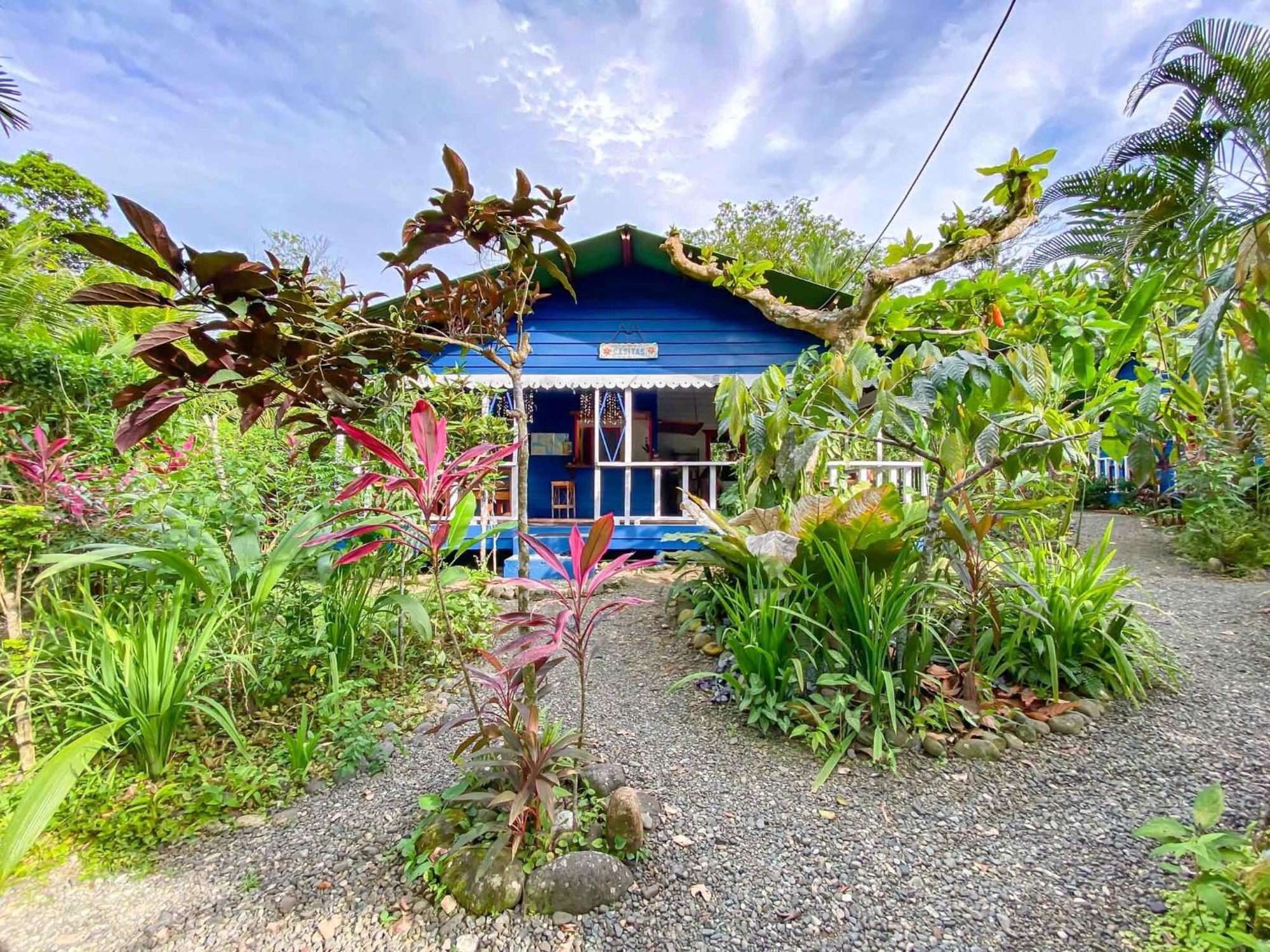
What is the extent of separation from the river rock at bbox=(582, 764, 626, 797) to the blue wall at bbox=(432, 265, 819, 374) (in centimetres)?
580

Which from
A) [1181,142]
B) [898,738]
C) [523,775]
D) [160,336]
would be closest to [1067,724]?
[898,738]

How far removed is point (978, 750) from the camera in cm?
203

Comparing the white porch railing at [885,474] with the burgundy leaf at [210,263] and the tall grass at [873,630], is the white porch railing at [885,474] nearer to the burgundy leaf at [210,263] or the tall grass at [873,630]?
the tall grass at [873,630]

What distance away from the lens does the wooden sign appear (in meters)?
7.05

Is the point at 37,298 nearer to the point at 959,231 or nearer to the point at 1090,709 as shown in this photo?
the point at 1090,709

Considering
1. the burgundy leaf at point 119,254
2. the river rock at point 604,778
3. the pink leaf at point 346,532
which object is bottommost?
the river rock at point 604,778

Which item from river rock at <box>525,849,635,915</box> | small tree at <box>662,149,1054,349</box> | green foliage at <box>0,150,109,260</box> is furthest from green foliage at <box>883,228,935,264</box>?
green foliage at <box>0,150,109,260</box>

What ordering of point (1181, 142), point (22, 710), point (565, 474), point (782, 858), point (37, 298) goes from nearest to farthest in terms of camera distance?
1. point (782, 858)
2. point (22, 710)
3. point (37, 298)
4. point (1181, 142)
5. point (565, 474)

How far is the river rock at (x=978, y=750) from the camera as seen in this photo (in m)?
2.03

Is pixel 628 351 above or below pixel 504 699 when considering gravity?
above

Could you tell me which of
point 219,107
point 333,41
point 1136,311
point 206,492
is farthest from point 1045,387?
point 219,107

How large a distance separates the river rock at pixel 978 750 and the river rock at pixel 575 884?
1.44 meters

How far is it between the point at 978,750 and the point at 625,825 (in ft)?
4.85

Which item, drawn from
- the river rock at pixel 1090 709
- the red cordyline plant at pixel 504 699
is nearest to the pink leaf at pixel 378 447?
the red cordyline plant at pixel 504 699
